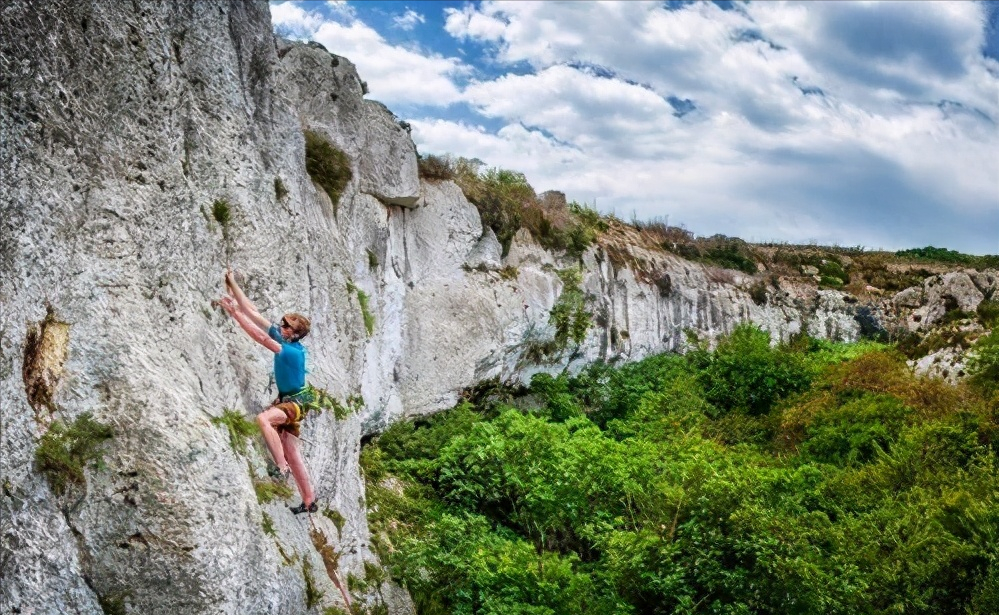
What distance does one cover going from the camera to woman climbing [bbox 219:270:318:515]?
7.05 m

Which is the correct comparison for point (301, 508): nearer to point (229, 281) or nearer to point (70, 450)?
point (229, 281)

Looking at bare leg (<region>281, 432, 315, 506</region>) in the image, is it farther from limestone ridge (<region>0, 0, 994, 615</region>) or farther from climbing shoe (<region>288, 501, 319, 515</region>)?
limestone ridge (<region>0, 0, 994, 615</region>)

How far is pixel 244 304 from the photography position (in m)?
7.20

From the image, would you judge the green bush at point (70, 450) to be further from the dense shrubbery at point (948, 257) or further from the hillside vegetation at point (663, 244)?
the dense shrubbery at point (948, 257)

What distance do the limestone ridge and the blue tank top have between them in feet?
1.33

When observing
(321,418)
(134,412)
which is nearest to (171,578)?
(134,412)

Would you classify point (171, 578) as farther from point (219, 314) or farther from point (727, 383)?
point (727, 383)

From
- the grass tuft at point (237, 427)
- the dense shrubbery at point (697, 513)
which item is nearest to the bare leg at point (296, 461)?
the grass tuft at point (237, 427)

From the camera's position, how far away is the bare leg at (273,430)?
704cm

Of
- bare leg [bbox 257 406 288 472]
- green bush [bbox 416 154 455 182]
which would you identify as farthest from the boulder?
bare leg [bbox 257 406 288 472]

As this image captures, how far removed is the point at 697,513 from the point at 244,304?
711 cm

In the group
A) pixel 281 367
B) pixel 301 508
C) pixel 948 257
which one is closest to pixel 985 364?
pixel 301 508

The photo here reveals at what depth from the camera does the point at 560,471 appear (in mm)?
13031

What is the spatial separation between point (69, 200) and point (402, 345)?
10.9 metres
